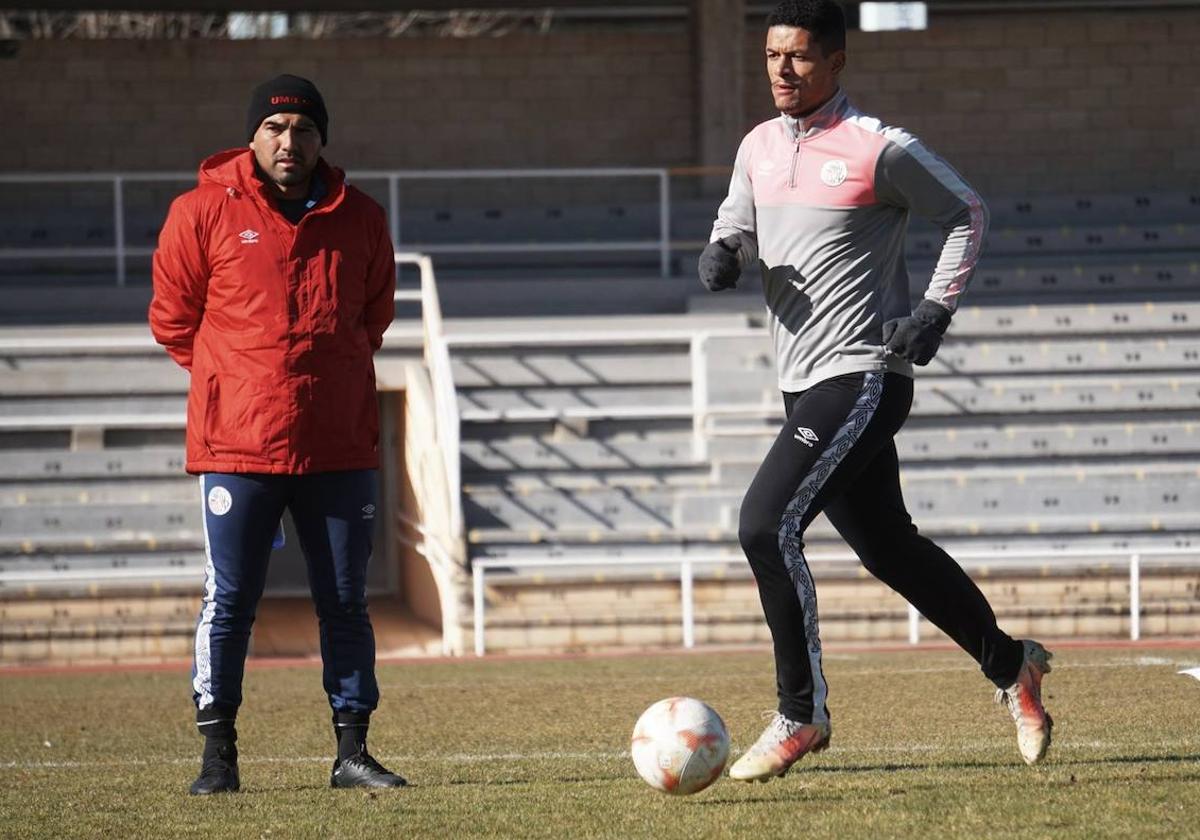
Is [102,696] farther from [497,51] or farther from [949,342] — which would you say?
[497,51]

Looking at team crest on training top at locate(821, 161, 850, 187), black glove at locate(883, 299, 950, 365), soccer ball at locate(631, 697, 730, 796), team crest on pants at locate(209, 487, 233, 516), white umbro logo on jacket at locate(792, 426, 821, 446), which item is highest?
team crest on training top at locate(821, 161, 850, 187)

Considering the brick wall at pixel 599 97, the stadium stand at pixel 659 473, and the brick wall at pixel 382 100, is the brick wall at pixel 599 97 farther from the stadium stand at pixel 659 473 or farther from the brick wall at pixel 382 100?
the stadium stand at pixel 659 473

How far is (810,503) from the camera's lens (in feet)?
16.3

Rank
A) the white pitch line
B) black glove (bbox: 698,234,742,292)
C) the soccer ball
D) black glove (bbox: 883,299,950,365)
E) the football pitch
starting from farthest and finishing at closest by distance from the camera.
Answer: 1. the white pitch line
2. black glove (bbox: 698,234,742,292)
3. black glove (bbox: 883,299,950,365)
4. the soccer ball
5. the football pitch

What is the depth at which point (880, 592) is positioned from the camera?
41.8 ft

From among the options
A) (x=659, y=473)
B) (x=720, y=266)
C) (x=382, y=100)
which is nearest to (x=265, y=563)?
(x=720, y=266)

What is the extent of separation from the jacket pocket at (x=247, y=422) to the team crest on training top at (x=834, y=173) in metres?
1.55

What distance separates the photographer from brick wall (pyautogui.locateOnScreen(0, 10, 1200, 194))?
19.0 m

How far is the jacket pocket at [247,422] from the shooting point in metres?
5.10

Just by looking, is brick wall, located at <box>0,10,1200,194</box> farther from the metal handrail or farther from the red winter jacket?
the red winter jacket

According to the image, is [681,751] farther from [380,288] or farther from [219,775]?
[380,288]

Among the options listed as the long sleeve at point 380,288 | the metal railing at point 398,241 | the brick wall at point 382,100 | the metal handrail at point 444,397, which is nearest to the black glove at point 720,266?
the long sleeve at point 380,288

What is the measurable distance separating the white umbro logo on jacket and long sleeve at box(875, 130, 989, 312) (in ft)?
1.52

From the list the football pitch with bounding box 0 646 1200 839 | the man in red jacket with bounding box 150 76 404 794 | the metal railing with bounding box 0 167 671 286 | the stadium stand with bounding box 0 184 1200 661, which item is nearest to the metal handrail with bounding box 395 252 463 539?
the stadium stand with bounding box 0 184 1200 661
